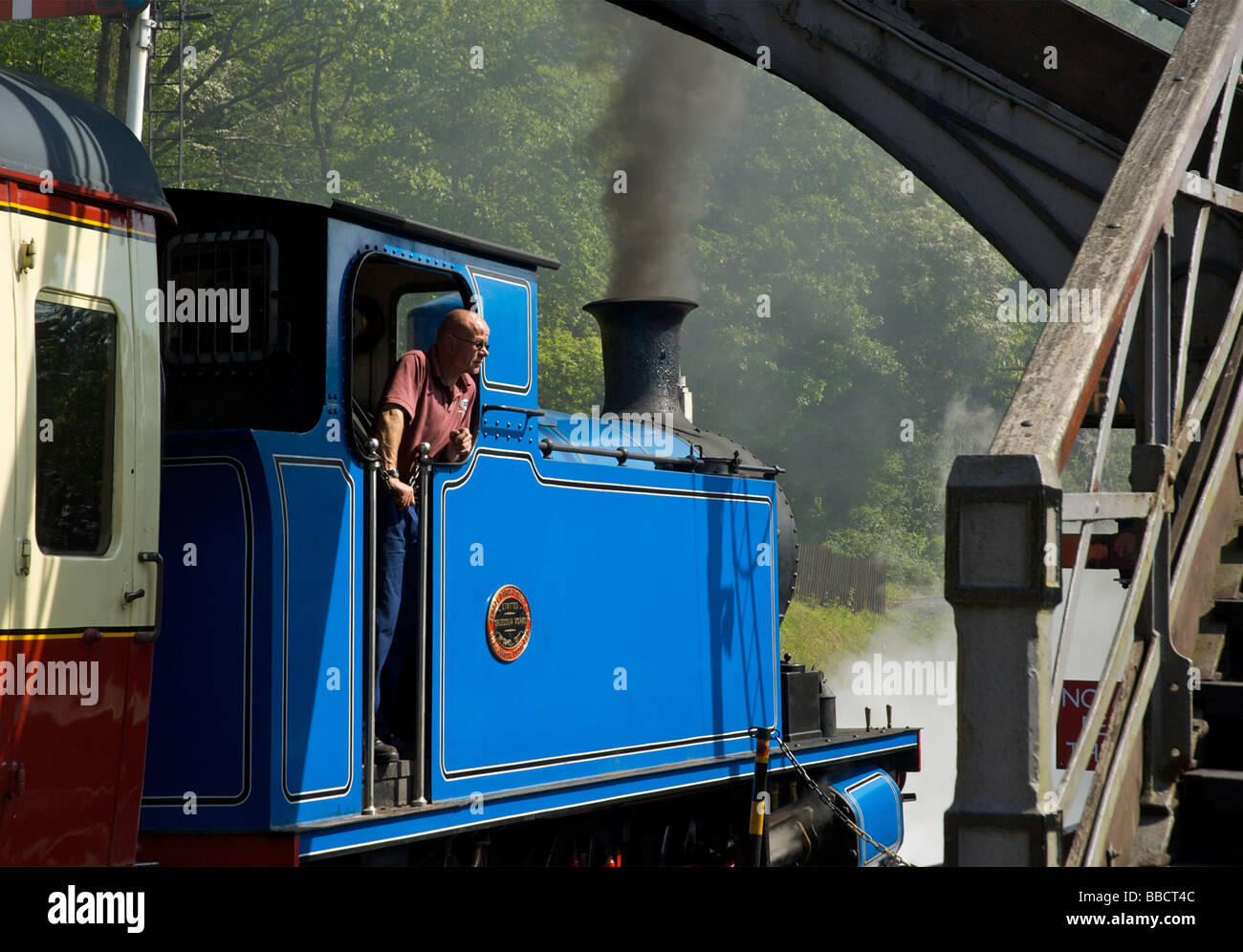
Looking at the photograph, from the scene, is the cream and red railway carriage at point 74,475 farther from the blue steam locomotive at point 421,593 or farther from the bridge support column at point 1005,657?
the bridge support column at point 1005,657

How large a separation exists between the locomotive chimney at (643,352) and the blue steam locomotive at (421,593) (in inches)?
35.8

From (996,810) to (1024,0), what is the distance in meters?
4.36

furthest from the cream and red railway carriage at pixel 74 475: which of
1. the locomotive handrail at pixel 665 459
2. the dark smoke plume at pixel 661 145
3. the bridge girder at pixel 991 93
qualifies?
the dark smoke plume at pixel 661 145

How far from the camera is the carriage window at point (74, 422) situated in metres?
3.78

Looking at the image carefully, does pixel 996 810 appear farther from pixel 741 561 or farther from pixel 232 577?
pixel 741 561

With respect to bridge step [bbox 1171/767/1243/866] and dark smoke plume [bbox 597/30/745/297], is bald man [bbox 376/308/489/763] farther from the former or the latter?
dark smoke plume [bbox 597/30/745/297]

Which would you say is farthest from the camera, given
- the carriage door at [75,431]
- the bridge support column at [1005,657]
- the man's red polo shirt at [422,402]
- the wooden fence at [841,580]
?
the wooden fence at [841,580]

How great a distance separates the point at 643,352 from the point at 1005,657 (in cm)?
537

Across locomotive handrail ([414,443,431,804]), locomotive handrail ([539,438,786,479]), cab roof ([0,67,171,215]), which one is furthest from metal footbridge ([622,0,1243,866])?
cab roof ([0,67,171,215])

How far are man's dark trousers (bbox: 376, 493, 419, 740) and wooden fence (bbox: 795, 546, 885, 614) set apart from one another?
93.5ft

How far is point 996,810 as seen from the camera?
2744 mm

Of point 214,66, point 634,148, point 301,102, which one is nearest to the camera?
point 634,148

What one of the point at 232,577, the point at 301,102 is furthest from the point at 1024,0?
the point at 301,102

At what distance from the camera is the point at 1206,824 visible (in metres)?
3.66
